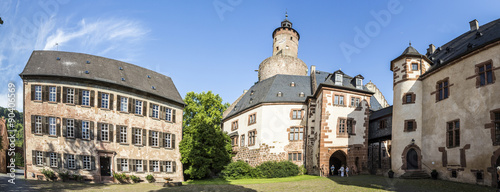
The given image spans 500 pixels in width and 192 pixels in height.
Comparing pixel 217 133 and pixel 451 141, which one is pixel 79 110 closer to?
pixel 217 133

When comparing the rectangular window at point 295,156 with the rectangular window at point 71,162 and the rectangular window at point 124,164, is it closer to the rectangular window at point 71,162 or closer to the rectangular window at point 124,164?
the rectangular window at point 124,164

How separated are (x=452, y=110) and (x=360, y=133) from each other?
1174 cm

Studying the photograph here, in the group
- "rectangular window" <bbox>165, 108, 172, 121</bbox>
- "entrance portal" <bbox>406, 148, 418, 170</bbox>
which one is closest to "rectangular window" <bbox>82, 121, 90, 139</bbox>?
"rectangular window" <bbox>165, 108, 172, 121</bbox>

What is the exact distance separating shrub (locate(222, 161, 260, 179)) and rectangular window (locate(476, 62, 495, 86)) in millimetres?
22607

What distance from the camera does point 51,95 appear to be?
30438 millimetres

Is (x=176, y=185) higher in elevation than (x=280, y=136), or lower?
lower

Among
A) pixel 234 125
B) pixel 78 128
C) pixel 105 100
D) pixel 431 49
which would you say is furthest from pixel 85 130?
pixel 431 49

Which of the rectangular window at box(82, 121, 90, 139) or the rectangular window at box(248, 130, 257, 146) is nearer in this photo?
the rectangular window at box(82, 121, 90, 139)

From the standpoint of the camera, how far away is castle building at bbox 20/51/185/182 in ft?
97.1

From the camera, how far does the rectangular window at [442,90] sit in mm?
26850

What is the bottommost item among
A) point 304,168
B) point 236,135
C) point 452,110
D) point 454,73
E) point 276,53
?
point 304,168

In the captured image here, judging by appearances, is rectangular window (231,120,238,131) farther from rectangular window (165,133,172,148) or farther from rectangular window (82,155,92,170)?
rectangular window (82,155,92,170)

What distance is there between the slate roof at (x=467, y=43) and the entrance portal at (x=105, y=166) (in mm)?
30271

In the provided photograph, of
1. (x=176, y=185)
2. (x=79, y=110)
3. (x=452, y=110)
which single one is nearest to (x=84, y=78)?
(x=79, y=110)
